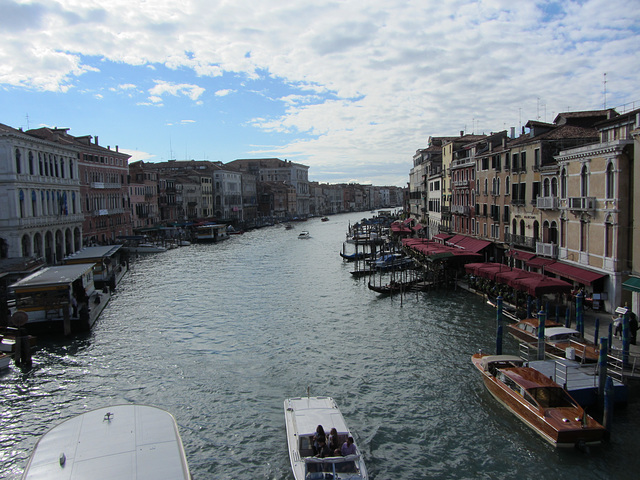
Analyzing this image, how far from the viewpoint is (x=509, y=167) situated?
94.2 feet

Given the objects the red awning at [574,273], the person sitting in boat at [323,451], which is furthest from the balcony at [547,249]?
the person sitting in boat at [323,451]

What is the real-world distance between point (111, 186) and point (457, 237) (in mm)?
36039

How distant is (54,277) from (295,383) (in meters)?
13.1

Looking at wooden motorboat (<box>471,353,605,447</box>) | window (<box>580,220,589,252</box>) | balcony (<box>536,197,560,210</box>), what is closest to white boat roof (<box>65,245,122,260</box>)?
balcony (<box>536,197,560,210</box>)

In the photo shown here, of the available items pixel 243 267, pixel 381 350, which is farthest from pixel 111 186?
pixel 381 350

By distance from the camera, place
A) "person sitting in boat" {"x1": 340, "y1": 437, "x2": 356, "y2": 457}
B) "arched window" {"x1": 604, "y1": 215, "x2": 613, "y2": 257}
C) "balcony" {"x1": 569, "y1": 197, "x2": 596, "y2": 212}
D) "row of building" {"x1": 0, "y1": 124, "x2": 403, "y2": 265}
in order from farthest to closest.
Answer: "row of building" {"x1": 0, "y1": 124, "x2": 403, "y2": 265}, "balcony" {"x1": 569, "y1": 197, "x2": 596, "y2": 212}, "arched window" {"x1": 604, "y1": 215, "x2": 613, "y2": 257}, "person sitting in boat" {"x1": 340, "y1": 437, "x2": 356, "y2": 457}

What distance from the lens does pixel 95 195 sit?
1944 inches

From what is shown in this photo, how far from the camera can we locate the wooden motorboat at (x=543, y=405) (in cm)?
1080

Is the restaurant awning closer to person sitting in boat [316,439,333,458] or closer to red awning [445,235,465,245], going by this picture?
person sitting in boat [316,439,333,458]

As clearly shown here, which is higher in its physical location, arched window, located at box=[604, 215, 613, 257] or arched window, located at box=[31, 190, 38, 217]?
arched window, located at box=[31, 190, 38, 217]

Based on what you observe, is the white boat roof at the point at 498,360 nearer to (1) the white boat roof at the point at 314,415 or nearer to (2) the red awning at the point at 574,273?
(1) the white boat roof at the point at 314,415

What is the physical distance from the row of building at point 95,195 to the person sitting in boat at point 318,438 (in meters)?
25.9

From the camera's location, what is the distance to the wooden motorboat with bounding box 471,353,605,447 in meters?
10.8

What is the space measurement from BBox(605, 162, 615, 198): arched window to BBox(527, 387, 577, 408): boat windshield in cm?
959
